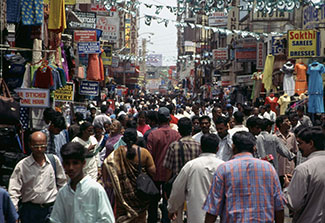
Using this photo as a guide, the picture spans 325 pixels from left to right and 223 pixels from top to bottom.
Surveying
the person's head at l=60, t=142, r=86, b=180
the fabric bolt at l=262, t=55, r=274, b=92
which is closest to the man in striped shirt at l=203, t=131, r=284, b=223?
the person's head at l=60, t=142, r=86, b=180

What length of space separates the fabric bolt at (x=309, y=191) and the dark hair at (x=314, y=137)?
24cm

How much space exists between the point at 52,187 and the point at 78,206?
5.97 feet

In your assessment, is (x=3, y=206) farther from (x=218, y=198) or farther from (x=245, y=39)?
(x=245, y=39)

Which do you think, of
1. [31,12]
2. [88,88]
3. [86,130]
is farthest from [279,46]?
[86,130]

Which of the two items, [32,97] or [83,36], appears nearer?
[32,97]

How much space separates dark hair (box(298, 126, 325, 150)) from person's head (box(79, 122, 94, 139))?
13.8 feet

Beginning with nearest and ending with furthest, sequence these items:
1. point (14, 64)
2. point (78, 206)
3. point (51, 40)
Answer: point (78, 206) → point (14, 64) → point (51, 40)

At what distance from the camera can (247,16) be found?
42.2 meters

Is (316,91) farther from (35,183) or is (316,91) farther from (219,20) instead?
(219,20)

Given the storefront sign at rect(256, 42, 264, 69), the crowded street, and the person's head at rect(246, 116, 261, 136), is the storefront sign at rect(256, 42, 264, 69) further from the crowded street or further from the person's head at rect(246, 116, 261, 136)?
the person's head at rect(246, 116, 261, 136)

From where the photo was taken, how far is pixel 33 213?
607 centimetres

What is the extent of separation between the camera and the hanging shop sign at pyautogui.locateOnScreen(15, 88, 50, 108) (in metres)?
11.1

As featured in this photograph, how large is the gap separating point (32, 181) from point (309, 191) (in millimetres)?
2860

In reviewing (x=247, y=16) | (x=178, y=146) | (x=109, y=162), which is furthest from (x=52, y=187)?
(x=247, y=16)
